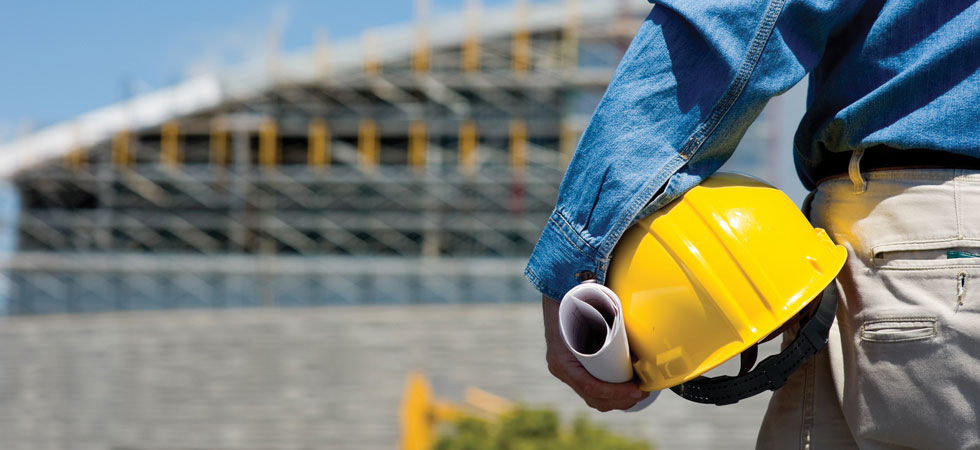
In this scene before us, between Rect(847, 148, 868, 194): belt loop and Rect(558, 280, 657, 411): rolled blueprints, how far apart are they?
30 centimetres

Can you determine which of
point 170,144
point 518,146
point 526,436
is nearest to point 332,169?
point 170,144

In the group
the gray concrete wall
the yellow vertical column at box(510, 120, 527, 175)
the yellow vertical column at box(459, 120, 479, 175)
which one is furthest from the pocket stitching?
the yellow vertical column at box(459, 120, 479, 175)

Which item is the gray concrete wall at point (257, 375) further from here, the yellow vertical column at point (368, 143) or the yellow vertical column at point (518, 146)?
the yellow vertical column at point (368, 143)

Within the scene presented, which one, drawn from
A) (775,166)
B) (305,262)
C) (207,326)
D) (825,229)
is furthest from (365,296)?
(825,229)

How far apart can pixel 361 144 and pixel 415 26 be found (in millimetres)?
2272

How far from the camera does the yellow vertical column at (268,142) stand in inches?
701

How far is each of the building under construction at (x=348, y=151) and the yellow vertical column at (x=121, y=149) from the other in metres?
0.02

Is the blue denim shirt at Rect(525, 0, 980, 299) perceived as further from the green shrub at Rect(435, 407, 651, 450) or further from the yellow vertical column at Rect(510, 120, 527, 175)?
the yellow vertical column at Rect(510, 120, 527, 175)

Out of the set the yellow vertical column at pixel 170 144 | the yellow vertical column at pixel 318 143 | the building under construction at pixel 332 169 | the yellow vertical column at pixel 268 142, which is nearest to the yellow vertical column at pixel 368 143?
the building under construction at pixel 332 169

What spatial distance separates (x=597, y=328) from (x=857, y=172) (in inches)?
13.2

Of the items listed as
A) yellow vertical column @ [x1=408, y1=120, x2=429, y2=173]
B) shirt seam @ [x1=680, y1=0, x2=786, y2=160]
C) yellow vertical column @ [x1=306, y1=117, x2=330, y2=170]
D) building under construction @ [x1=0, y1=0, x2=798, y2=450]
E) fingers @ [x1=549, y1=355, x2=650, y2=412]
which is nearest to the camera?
shirt seam @ [x1=680, y1=0, x2=786, y2=160]

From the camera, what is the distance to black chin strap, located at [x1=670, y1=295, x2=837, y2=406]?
3.68 feet

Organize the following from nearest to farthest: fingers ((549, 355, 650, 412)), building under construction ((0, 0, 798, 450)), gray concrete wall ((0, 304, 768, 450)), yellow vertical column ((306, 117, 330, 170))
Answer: fingers ((549, 355, 650, 412)) < gray concrete wall ((0, 304, 768, 450)) < building under construction ((0, 0, 798, 450)) < yellow vertical column ((306, 117, 330, 170))

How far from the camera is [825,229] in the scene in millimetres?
1198
